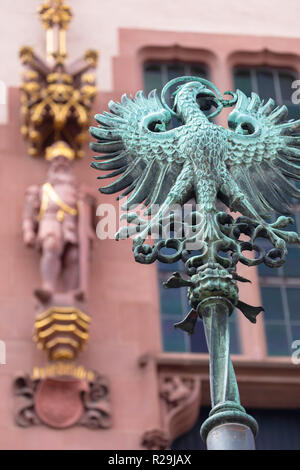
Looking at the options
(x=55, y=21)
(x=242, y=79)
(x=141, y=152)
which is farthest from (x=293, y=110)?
(x=141, y=152)

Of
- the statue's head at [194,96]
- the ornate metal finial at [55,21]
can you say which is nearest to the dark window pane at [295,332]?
the ornate metal finial at [55,21]

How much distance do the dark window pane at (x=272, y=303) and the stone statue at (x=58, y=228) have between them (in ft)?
7.62

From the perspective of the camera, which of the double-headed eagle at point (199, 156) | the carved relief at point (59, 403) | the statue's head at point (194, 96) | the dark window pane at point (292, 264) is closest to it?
the double-headed eagle at point (199, 156)

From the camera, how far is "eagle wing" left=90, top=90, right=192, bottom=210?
7.53 meters

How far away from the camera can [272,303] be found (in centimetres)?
1529

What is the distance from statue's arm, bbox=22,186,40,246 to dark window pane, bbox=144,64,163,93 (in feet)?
10.6

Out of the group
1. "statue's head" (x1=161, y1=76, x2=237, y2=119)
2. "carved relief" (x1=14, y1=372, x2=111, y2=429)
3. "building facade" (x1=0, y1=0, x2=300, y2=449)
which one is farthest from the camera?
"building facade" (x1=0, y1=0, x2=300, y2=449)

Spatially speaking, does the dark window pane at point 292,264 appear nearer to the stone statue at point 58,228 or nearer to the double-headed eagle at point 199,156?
the stone statue at point 58,228

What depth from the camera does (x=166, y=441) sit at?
1327cm

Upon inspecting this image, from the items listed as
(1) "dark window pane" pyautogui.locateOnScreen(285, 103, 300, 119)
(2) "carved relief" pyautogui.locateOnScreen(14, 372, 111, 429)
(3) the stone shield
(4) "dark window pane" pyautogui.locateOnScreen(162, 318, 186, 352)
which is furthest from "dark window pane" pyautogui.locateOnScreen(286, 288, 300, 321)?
(3) the stone shield

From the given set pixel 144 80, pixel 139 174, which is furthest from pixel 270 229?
pixel 144 80

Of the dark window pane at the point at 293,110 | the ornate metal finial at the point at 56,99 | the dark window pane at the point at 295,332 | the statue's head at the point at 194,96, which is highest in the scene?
the dark window pane at the point at 293,110

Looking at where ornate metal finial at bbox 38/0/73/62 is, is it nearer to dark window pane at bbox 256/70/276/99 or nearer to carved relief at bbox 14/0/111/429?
carved relief at bbox 14/0/111/429

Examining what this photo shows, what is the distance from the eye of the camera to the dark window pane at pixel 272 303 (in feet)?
49.8
